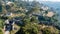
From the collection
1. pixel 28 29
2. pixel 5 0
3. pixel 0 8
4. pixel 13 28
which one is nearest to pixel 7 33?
pixel 13 28

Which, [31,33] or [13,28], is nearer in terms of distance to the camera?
[31,33]

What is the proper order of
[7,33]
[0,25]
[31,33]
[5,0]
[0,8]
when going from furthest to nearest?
[5,0], [0,8], [0,25], [7,33], [31,33]

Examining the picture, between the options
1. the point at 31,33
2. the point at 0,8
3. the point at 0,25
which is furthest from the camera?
the point at 0,8

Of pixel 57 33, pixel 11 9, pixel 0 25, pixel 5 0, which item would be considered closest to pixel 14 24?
pixel 0 25

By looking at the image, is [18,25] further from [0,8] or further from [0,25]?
[0,8]

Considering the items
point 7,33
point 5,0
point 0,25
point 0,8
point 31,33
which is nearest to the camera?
point 31,33

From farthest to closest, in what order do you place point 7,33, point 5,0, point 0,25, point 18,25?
point 5,0 < point 18,25 < point 0,25 < point 7,33

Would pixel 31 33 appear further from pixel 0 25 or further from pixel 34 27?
pixel 0 25

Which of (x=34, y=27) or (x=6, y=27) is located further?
(x=6, y=27)

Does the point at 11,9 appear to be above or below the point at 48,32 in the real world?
below
